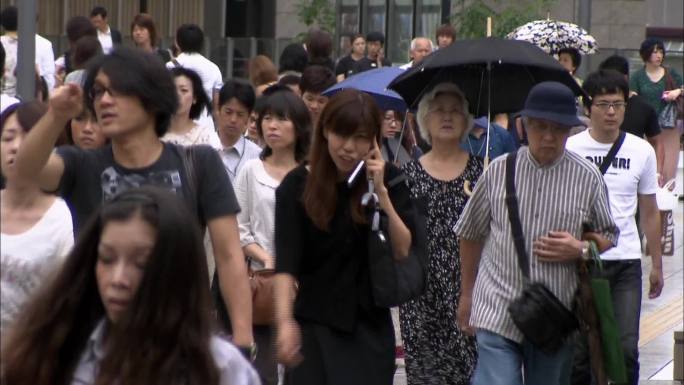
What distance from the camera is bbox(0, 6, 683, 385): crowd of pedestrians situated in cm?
337

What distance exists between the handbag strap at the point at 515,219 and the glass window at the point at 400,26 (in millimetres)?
20255

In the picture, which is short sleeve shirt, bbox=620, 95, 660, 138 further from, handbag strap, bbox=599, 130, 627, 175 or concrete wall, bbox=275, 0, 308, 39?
concrete wall, bbox=275, 0, 308, 39

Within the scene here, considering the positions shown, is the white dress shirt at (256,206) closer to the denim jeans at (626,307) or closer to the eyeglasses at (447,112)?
the eyeglasses at (447,112)

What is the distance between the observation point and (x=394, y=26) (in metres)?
27.1

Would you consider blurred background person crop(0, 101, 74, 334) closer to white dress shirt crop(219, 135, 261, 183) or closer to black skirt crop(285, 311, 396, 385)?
black skirt crop(285, 311, 396, 385)

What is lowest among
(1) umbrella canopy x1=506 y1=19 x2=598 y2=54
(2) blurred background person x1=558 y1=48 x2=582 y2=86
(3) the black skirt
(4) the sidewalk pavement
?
(4) the sidewalk pavement

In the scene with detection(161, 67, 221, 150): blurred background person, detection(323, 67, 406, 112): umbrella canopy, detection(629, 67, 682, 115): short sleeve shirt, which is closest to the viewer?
detection(161, 67, 221, 150): blurred background person

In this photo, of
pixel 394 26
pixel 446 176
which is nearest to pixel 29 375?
pixel 446 176

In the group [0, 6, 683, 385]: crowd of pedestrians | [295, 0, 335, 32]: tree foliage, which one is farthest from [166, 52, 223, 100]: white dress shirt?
[295, 0, 335, 32]: tree foliage

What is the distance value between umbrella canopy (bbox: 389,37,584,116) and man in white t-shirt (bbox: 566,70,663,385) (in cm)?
24

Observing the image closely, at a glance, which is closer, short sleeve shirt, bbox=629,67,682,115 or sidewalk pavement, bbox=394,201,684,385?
sidewalk pavement, bbox=394,201,684,385

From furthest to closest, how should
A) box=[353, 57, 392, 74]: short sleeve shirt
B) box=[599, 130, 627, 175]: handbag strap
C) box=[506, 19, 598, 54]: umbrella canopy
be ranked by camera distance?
1. box=[353, 57, 392, 74]: short sleeve shirt
2. box=[506, 19, 598, 54]: umbrella canopy
3. box=[599, 130, 627, 175]: handbag strap

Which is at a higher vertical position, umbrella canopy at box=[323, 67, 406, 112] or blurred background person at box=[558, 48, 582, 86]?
blurred background person at box=[558, 48, 582, 86]

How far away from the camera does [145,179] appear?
16.5ft
